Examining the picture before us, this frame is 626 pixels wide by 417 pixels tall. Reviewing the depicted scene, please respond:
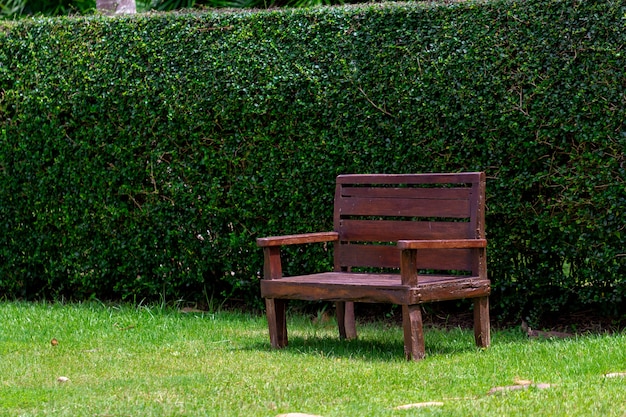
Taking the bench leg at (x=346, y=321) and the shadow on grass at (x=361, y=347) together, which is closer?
the shadow on grass at (x=361, y=347)

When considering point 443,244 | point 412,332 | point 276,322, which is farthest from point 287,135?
point 412,332

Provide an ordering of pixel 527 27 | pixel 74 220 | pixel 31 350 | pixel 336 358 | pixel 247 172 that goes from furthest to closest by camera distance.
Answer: pixel 74 220
pixel 247 172
pixel 527 27
pixel 31 350
pixel 336 358

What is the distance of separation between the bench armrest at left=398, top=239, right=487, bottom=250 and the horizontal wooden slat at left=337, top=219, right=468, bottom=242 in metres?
0.08

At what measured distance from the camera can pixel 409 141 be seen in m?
6.84

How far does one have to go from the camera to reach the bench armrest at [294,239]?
6.04 metres

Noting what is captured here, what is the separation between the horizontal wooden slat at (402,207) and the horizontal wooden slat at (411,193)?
0.08ft

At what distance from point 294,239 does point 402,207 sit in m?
0.70

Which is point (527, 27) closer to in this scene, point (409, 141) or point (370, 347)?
point (409, 141)

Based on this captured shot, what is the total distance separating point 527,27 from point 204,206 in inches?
108

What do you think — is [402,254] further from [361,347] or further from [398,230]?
[361,347]

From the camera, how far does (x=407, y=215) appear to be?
6.19 metres

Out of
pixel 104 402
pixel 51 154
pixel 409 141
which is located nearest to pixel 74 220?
pixel 51 154

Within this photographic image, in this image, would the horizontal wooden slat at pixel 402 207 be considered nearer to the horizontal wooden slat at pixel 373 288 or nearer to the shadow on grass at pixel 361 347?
the horizontal wooden slat at pixel 373 288

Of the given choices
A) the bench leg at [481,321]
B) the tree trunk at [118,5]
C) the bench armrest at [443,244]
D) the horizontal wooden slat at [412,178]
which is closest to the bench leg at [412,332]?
the bench armrest at [443,244]
